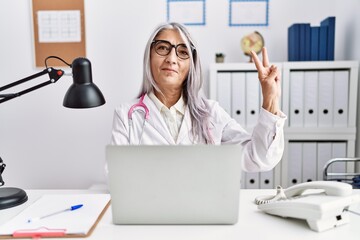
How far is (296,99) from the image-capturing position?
216cm

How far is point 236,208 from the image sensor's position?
33.5 inches

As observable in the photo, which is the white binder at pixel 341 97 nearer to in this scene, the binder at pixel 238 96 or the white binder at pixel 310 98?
the white binder at pixel 310 98

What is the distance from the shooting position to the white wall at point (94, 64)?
2398 millimetres

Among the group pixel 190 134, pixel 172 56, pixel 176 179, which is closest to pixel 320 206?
pixel 176 179

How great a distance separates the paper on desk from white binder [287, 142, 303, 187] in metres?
1.43

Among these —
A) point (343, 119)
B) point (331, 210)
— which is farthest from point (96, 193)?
point (343, 119)

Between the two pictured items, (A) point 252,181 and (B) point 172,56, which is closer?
(B) point 172,56

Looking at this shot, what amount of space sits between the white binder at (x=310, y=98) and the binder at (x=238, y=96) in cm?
39

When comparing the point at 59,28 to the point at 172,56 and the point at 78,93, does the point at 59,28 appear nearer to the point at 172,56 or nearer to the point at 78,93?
the point at 172,56

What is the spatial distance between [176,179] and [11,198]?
0.59m

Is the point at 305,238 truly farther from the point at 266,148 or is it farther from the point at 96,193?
the point at 96,193

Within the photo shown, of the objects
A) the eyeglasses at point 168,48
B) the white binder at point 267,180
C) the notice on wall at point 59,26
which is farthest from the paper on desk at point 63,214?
the notice on wall at point 59,26

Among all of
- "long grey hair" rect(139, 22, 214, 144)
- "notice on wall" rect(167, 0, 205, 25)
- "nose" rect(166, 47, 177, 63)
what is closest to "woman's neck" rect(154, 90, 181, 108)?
"long grey hair" rect(139, 22, 214, 144)

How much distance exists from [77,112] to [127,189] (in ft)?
6.04
